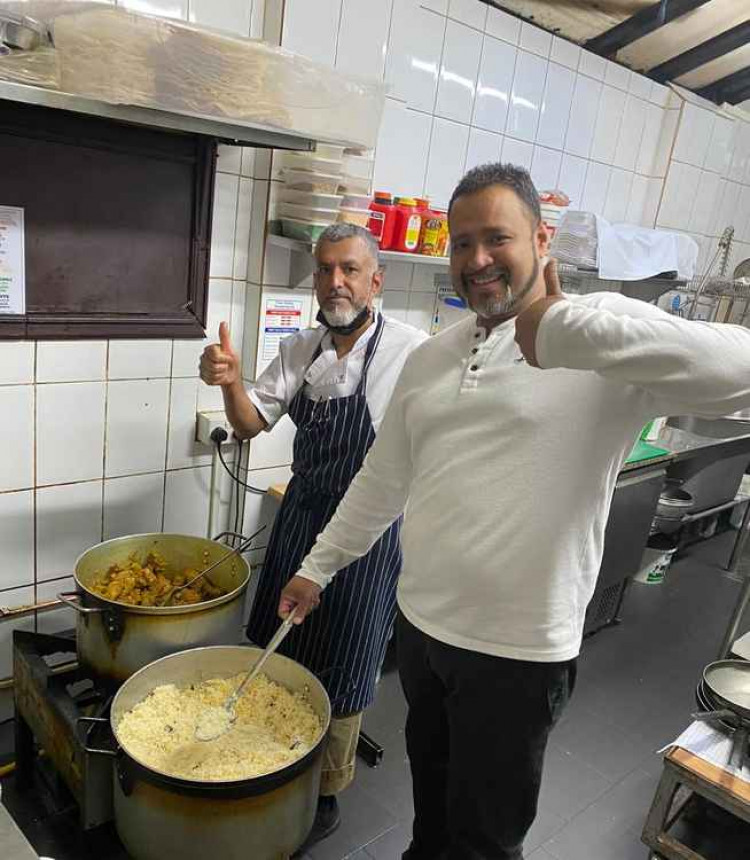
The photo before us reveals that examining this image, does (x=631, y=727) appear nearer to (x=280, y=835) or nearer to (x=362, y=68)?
(x=280, y=835)

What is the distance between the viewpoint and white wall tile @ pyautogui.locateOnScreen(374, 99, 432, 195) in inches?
91.4

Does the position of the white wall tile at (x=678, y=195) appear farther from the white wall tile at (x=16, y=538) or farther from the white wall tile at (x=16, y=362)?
the white wall tile at (x=16, y=538)

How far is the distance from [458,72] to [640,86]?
47.0 inches

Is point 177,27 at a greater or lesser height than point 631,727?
greater

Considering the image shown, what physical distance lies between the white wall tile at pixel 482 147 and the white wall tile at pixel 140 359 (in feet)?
4.49

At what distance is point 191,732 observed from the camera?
1513mm

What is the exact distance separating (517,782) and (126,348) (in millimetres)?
1484

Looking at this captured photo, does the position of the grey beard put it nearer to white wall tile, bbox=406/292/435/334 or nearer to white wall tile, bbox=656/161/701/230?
white wall tile, bbox=406/292/435/334

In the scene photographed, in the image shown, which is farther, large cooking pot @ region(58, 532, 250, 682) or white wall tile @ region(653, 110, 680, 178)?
white wall tile @ region(653, 110, 680, 178)

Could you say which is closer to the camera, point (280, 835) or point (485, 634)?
point (485, 634)

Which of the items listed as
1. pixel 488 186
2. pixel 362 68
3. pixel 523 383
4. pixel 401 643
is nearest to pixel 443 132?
pixel 362 68

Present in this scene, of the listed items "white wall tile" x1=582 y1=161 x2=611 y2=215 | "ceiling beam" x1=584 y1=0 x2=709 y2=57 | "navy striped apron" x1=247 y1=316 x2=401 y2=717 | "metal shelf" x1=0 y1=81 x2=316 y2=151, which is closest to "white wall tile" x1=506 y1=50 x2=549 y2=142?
"ceiling beam" x1=584 y1=0 x2=709 y2=57

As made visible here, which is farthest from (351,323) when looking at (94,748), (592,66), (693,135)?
(693,135)

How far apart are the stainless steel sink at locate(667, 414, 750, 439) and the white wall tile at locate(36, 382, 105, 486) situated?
111 inches
